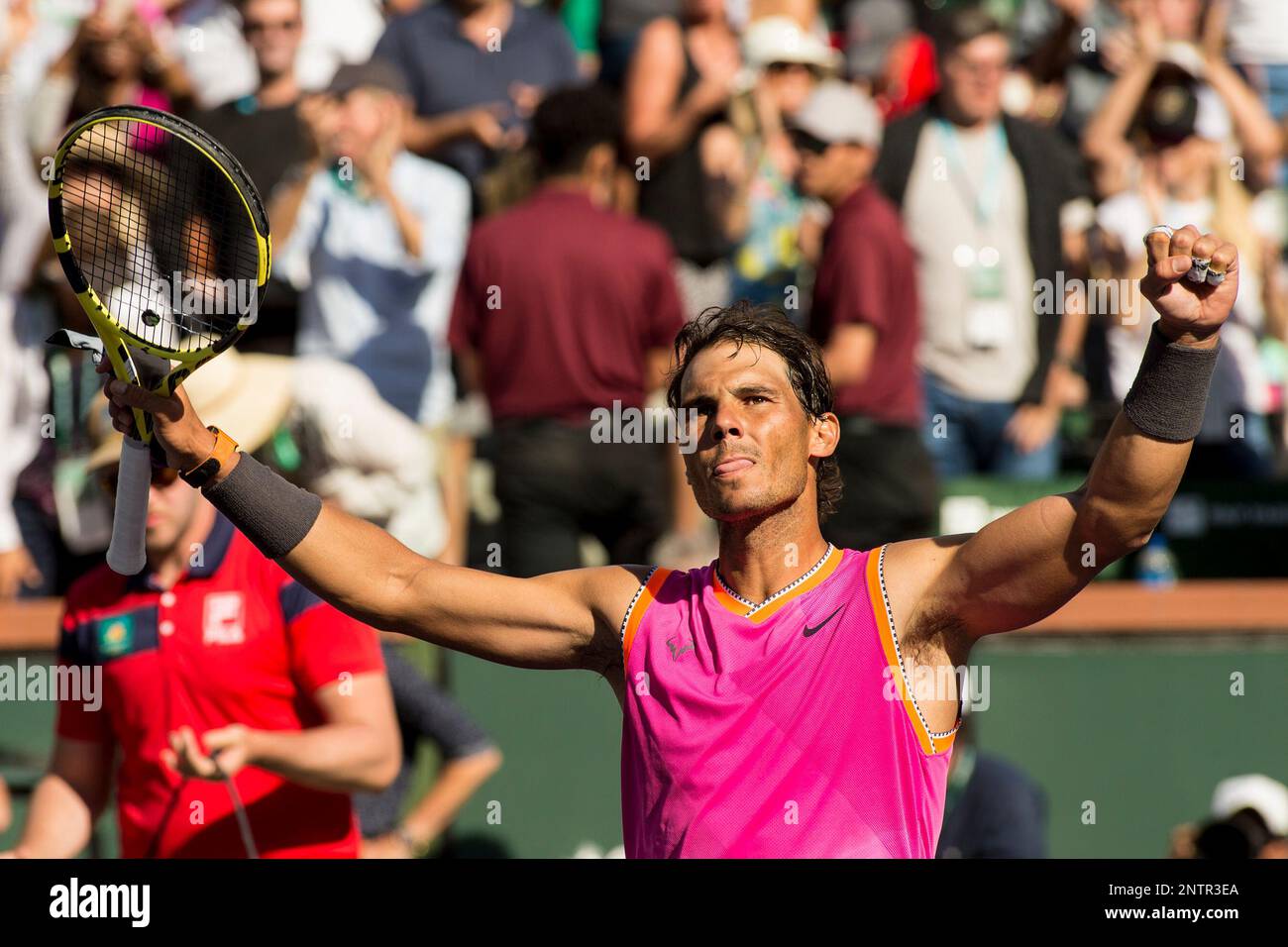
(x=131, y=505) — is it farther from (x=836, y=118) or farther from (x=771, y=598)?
(x=836, y=118)

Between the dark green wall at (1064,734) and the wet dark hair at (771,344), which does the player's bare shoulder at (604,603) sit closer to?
the wet dark hair at (771,344)

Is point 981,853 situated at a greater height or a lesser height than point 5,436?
lesser

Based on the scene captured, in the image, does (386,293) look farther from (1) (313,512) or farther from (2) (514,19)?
(1) (313,512)

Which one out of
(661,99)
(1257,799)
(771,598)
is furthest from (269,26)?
(771,598)

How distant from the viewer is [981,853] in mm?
6859

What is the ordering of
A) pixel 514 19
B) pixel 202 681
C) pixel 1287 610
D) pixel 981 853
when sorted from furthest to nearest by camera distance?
pixel 514 19 < pixel 1287 610 < pixel 981 853 < pixel 202 681

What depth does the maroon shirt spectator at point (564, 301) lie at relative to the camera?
7621 millimetres


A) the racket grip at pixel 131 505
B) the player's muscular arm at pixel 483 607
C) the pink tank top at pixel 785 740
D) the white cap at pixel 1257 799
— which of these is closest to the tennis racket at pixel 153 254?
the racket grip at pixel 131 505

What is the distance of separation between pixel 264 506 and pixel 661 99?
5.03 metres

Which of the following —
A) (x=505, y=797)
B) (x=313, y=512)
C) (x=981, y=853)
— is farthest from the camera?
(x=505, y=797)

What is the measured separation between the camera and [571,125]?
7.61 m

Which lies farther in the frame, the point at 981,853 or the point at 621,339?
the point at 621,339

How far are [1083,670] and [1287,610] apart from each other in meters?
0.88

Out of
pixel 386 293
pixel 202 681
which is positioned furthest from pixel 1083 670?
pixel 202 681
